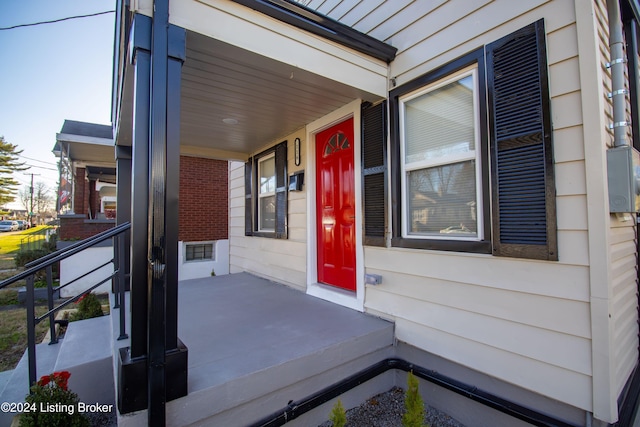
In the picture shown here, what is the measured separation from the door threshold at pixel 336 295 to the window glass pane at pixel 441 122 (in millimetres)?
1463

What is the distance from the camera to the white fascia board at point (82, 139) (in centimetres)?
673

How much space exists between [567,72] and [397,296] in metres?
1.89

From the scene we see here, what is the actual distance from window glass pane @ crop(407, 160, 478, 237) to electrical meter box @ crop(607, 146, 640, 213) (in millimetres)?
691

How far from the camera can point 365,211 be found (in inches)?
112

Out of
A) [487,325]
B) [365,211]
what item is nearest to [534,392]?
[487,325]

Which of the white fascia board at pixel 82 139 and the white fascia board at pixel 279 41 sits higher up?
the white fascia board at pixel 82 139

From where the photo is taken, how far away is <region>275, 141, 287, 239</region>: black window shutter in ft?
13.6

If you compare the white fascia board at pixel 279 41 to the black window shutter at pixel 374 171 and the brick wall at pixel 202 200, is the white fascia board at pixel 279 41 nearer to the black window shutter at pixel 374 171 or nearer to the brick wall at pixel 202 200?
the black window shutter at pixel 374 171

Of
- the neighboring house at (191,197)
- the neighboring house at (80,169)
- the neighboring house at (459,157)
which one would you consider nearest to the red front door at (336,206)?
the neighboring house at (459,157)

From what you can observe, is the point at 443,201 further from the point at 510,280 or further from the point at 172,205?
the point at 172,205

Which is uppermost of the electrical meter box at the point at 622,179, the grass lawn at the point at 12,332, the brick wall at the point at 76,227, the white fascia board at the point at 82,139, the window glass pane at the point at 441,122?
the white fascia board at the point at 82,139

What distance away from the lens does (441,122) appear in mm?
2309

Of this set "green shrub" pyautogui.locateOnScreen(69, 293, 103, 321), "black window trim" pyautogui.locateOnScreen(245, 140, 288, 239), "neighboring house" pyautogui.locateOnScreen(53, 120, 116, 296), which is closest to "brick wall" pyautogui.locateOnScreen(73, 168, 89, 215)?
"neighboring house" pyautogui.locateOnScreen(53, 120, 116, 296)

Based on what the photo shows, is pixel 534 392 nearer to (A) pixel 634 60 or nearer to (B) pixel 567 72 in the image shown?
(B) pixel 567 72
